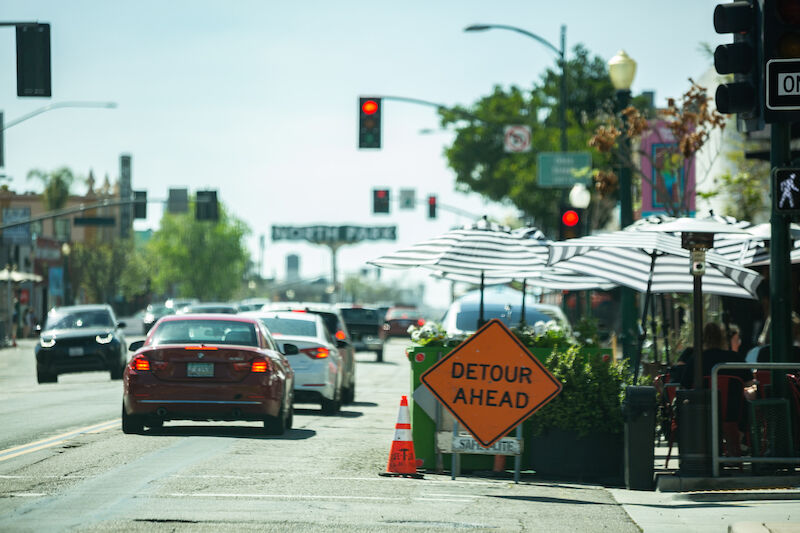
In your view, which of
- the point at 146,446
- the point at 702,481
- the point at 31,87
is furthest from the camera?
the point at 31,87

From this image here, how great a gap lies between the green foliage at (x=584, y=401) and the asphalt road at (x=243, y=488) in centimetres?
62

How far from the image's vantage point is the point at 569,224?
2247cm

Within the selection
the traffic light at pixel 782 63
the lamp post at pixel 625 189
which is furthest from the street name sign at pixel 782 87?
the lamp post at pixel 625 189

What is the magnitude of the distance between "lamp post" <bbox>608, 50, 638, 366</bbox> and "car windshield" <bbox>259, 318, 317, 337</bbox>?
16.1 ft

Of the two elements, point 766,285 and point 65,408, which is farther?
point 766,285

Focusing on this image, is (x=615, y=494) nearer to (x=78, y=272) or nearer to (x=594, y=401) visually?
(x=594, y=401)

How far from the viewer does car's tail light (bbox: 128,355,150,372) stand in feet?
50.7

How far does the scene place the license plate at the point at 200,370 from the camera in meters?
15.5

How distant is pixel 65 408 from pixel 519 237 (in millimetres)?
7826

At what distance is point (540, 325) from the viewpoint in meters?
13.5

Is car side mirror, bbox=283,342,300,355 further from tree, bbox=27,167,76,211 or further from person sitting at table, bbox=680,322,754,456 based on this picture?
tree, bbox=27,167,76,211

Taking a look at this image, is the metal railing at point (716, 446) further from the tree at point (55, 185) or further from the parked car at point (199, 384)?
the tree at point (55, 185)

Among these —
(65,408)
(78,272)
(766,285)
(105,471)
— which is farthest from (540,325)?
(78,272)

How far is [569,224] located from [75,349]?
11949 mm
